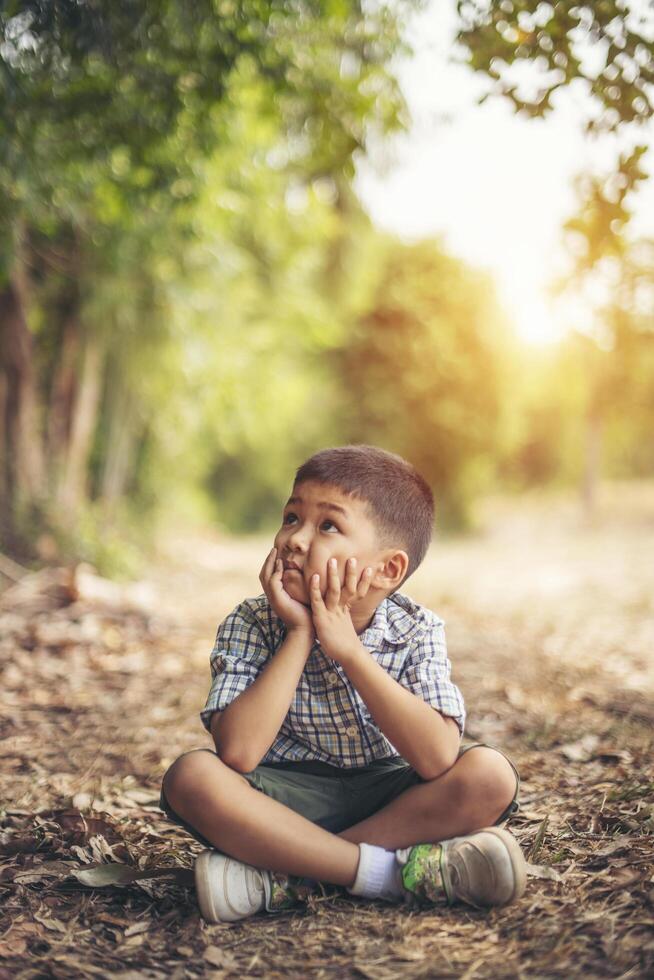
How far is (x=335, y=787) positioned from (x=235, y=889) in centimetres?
39

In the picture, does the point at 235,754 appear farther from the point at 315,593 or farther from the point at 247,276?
the point at 247,276

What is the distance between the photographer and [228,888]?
197 centimetres

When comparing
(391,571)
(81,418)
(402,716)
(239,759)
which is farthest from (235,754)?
(81,418)

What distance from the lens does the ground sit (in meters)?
1.85

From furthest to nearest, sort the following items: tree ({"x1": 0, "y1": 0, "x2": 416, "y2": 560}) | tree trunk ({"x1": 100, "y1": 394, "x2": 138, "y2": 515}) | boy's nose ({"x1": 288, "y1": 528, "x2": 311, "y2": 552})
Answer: tree trunk ({"x1": 100, "y1": 394, "x2": 138, "y2": 515}) < tree ({"x1": 0, "y1": 0, "x2": 416, "y2": 560}) < boy's nose ({"x1": 288, "y1": 528, "x2": 311, "y2": 552})

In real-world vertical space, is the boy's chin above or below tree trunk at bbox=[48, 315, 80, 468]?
below

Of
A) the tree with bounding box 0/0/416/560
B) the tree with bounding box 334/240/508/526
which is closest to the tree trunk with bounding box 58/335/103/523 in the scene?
the tree with bounding box 0/0/416/560

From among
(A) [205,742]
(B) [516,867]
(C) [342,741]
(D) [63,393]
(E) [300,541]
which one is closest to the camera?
(B) [516,867]

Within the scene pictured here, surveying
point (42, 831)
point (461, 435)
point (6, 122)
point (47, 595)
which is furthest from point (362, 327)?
point (42, 831)

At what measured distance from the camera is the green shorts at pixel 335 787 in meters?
2.18

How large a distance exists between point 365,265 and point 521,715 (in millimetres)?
9573

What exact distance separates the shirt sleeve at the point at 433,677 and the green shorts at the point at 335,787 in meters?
0.12

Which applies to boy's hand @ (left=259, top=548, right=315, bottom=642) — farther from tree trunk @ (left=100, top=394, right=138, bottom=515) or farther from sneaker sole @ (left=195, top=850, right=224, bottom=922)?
tree trunk @ (left=100, top=394, right=138, bottom=515)

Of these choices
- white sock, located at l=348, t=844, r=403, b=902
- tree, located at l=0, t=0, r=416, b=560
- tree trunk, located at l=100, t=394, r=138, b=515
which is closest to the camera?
white sock, located at l=348, t=844, r=403, b=902
